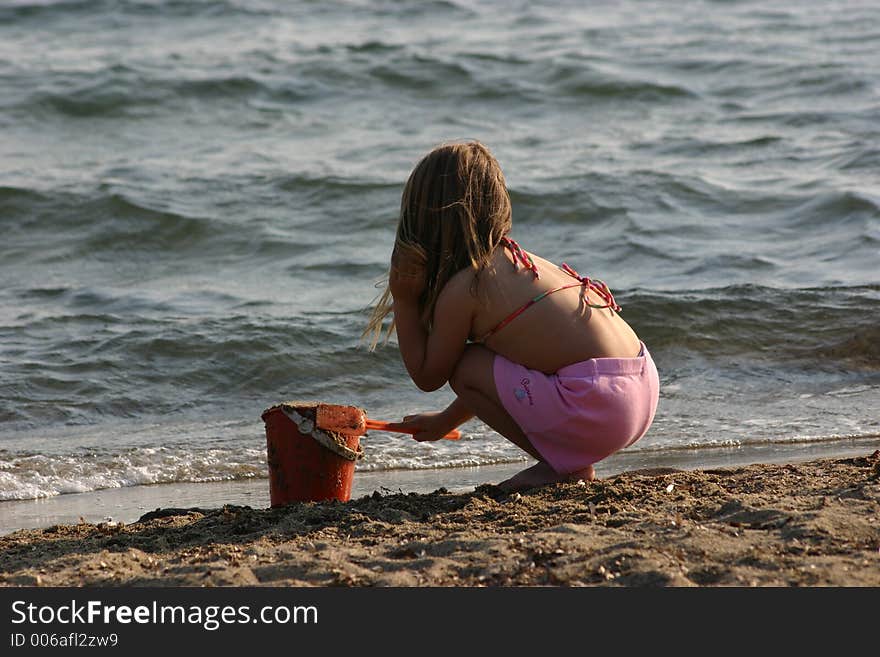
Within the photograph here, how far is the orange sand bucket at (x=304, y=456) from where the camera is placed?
11.6 ft

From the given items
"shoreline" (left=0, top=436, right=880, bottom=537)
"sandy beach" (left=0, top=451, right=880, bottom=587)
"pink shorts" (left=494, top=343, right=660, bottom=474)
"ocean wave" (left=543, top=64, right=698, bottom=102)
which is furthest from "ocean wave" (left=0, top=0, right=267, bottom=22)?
"pink shorts" (left=494, top=343, right=660, bottom=474)

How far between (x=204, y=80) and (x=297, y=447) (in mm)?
9625

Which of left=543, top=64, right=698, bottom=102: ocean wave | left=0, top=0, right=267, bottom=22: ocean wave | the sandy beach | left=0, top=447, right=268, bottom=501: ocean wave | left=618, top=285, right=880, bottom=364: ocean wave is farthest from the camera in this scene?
left=0, top=0, right=267, bottom=22: ocean wave

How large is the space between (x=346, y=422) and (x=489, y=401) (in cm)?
45

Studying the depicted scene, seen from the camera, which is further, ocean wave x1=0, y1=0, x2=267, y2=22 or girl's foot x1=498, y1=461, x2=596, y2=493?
ocean wave x1=0, y1=0, x2=267, y2=22

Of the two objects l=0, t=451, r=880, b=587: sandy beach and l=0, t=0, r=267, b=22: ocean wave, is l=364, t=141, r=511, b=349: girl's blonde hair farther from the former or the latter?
l=0, t=0, r=267, b=22: ocean wave

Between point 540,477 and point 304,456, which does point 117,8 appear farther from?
point 540,477

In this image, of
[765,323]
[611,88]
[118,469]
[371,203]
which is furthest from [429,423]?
[611,88]

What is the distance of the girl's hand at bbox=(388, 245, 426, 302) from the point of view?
3.39 metres

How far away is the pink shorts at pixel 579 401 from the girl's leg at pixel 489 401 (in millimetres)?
31

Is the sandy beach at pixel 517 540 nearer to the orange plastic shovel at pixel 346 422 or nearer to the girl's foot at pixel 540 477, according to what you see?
the girl's foot at pixel 540 477

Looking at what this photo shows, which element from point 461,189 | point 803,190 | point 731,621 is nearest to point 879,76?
point 803,190

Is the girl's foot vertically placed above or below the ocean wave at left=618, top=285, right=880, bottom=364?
above

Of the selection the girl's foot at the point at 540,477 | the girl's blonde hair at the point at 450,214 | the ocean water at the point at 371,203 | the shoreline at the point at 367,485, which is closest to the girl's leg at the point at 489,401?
the girl's foot at the point at 540,477
